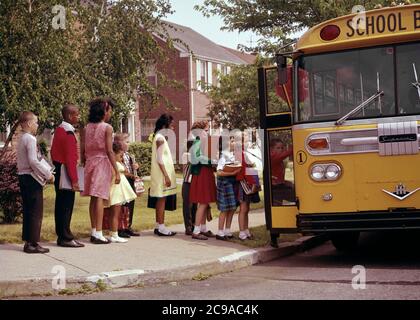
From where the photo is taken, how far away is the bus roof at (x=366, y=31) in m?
8.19

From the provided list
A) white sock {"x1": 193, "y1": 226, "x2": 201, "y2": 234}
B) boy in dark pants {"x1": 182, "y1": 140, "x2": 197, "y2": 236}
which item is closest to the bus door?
white sock {"x1": 193, "y1": 226, "x2": 201, "y2": 234}

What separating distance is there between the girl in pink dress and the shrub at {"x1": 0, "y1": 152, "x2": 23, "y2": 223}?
3.04 metres

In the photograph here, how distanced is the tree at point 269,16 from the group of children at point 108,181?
25.8 feet

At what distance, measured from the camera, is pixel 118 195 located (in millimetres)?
9633

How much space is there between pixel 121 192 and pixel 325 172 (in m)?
3.14

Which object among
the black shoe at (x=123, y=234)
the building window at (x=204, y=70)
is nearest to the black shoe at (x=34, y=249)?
the black shoe at (x=123, y=234)

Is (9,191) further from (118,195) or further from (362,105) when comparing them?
(362,105)

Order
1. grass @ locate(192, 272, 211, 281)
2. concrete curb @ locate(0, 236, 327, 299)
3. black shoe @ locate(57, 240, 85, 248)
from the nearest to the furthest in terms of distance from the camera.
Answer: concrete curb @ locate(0, 236, 327, 299), grass @ locate(192, 272, 211, 281), black shoe @ locate(57, 240, 85, 248)

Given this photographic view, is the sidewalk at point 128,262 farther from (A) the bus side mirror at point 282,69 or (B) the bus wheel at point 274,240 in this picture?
(A) the bus side mirror at point 282,69

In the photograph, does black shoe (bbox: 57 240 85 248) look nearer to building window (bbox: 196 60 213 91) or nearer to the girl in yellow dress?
the girl in yellow dress

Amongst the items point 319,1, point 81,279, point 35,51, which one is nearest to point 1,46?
point 35,51

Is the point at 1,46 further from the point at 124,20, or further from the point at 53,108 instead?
the point at 124,20

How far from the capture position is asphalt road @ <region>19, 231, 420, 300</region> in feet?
21.8

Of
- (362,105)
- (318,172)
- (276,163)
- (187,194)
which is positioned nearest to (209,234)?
(187,194)
